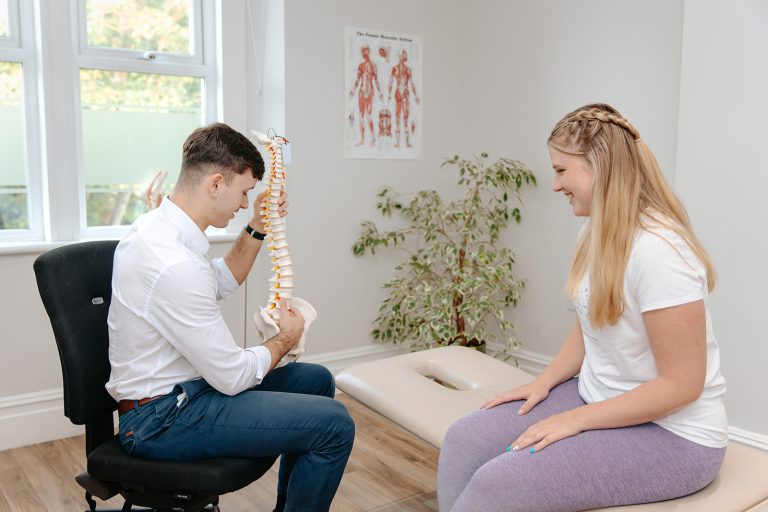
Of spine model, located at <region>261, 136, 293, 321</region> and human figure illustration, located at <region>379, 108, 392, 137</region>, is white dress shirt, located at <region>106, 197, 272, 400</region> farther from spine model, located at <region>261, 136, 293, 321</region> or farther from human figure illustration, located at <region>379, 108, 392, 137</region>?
human figure illustration, located at <region>379, 108, 392, 137</region>

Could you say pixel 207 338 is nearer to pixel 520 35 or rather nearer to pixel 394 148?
pixel 394 148

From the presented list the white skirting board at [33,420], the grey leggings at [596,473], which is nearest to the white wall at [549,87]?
the white skirting board at [33,420]

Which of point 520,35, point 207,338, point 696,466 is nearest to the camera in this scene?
point 696,466

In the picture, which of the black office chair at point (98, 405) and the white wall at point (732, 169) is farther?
the white wall at point (732, 169)

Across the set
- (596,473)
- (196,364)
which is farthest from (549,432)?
(196,364)

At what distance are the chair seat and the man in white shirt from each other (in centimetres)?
2

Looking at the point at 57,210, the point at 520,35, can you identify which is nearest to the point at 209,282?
the point at 57,210

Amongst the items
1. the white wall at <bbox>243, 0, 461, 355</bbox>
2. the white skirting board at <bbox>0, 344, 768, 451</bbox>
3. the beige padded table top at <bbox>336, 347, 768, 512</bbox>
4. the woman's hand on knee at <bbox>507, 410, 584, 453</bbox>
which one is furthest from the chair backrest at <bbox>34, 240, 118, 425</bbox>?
the white wall at <bbox>243, 0, 461, 355</bbox>

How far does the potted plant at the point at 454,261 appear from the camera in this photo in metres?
3.43

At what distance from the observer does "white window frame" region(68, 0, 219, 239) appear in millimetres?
3090

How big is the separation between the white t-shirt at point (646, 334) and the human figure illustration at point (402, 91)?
7.34 feet

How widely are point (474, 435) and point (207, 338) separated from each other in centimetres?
65

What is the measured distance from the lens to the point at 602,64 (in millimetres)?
3273

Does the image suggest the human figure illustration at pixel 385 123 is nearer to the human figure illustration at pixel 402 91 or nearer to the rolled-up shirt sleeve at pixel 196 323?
the human figure illustration at pixel 402 91
